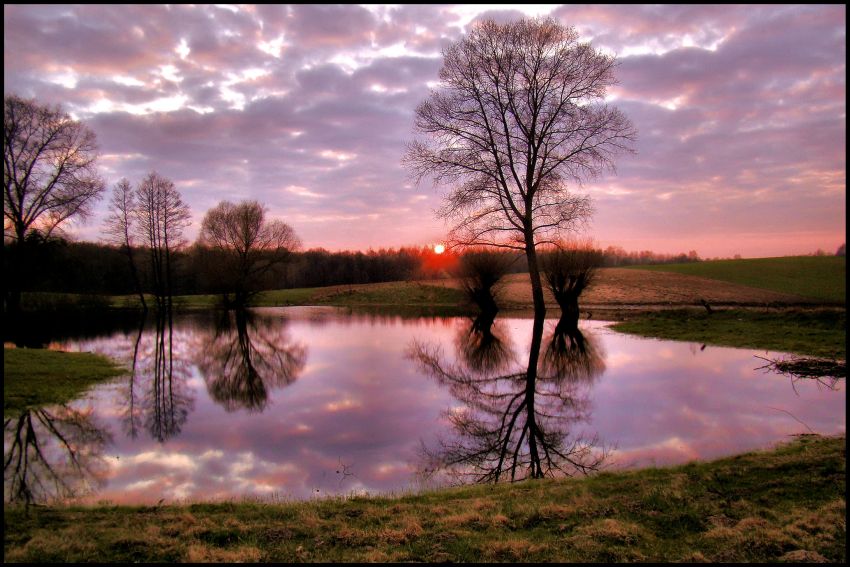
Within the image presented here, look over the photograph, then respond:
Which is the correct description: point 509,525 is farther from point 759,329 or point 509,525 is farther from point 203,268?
point 203,268

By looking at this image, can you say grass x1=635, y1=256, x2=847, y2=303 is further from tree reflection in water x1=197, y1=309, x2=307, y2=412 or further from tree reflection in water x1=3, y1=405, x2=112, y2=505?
tree reflection in water x1=3, y1=405, x2=112, y2=505

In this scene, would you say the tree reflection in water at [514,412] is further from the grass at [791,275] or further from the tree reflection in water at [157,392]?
the grass at [791,275]

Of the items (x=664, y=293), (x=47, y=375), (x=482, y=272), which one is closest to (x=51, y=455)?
(x=47, y=375)

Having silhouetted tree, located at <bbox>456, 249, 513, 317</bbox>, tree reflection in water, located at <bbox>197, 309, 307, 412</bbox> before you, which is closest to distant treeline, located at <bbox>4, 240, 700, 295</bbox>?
silhouetted tree, located at <bbox>456, 249, 513, 317</bbox>

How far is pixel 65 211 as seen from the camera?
25.1 metres

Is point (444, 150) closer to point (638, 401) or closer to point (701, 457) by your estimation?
point (638, 401)

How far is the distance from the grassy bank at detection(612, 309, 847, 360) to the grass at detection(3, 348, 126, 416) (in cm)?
1750

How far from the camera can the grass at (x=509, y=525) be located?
3.69 metres

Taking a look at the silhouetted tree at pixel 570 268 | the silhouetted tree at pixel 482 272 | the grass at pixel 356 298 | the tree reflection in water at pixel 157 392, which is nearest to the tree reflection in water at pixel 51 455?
the tree reflection in water at pixel 157 392

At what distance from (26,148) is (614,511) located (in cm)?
3053

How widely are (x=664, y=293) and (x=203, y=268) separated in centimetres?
4130

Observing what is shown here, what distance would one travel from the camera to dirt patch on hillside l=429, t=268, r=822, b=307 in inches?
1296

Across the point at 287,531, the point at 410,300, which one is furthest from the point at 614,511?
the point at 410,300

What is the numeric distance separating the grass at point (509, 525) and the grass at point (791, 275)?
38.2 metres
